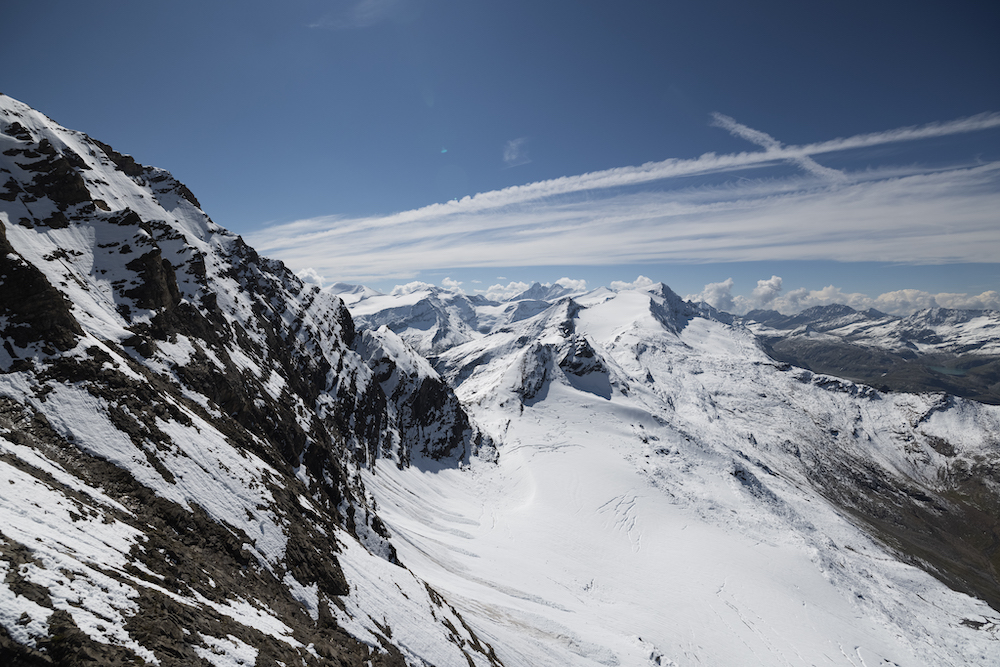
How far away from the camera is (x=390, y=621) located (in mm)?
29219

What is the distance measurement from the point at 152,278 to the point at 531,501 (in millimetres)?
89859

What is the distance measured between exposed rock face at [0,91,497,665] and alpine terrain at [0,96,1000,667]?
15cm

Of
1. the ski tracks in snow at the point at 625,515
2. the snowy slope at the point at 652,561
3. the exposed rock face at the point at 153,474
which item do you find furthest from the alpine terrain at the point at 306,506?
the ski tracks in snow at the point at 625,515

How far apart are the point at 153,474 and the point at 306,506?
43.0 feet

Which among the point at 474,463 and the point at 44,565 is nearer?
the point at 44,565

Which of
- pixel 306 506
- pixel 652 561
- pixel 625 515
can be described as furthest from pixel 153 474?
pixel 625 515

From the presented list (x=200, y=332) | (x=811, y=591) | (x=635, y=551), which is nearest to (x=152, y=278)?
(x=200, y=332)

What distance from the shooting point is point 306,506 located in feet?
108

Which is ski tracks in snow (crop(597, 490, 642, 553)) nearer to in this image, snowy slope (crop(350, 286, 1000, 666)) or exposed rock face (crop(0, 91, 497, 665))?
snowy slope (crop(350, 286, 1000, 666))

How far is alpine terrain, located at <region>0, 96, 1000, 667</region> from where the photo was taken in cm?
1722

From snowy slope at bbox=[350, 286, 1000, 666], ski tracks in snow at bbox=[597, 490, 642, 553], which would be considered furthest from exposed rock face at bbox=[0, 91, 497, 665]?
ski tracks in snow at bbox=[597, 490, 642, 553]

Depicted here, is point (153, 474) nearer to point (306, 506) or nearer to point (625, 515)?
point (306, 506)

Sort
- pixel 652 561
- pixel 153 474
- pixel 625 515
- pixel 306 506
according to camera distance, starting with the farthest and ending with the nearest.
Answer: pixel 625 515, pixel 652 561, pixel 306 506, pixel 153 474

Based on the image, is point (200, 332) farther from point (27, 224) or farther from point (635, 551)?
point (635, 551)
